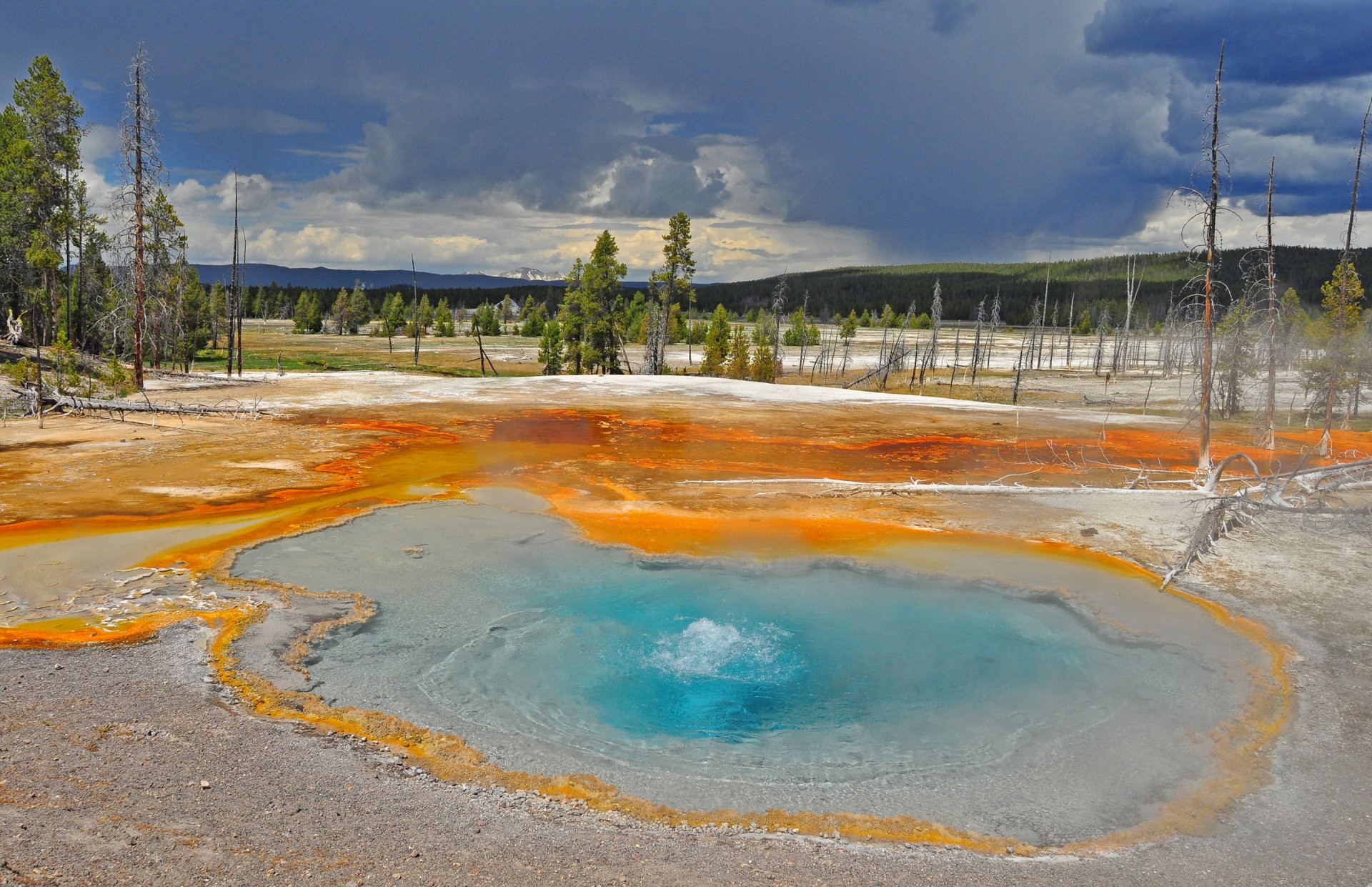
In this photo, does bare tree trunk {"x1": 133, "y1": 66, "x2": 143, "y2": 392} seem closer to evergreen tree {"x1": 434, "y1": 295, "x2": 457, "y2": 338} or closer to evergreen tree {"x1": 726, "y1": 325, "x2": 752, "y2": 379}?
evergreen tree {"x1": 726, "y1": 325, "x2": 752, "y2": 379}

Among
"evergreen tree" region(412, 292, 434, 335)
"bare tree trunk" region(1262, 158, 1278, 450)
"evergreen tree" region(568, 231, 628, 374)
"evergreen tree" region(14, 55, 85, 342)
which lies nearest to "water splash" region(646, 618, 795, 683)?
"bare tree trunk" region(1262, 158, 1278, 450)

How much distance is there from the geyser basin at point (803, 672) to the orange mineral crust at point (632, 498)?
266 millimetres

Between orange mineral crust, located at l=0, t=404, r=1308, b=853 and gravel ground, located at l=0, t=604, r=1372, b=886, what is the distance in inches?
12.6

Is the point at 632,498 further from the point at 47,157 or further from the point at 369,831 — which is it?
the point at 47,157

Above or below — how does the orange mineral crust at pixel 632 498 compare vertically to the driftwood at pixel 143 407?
below

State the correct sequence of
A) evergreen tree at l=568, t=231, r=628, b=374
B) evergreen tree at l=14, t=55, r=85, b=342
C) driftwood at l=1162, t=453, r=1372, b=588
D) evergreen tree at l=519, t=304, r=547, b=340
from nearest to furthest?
1. driftwood at l=1162, t=453, r=1372, b=588
2. evergreen tree at l=14, t=55, r=85, b=342
3. evergreen tree at l=568, t=231, r=628, b=374
4. evergreen tree at l=519, t=304, r=547, b=340

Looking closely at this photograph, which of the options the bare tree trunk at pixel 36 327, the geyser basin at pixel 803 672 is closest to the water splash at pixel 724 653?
the geyser basin at pixel 803 672

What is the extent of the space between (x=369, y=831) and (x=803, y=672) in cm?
478

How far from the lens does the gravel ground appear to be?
4.62m

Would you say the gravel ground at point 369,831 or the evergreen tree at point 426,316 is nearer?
the gravel ground at point 369,831

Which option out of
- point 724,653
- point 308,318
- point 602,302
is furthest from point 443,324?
point 724,653

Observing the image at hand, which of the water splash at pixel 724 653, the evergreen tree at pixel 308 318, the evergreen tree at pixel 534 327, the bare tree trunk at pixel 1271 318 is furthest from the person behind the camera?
the evergreen tree at pixel 308 318

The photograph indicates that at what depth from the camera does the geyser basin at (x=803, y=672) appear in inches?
251

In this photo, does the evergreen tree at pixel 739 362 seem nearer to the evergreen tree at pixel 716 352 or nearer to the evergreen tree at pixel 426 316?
the evergreen tree at pixel 716 352
